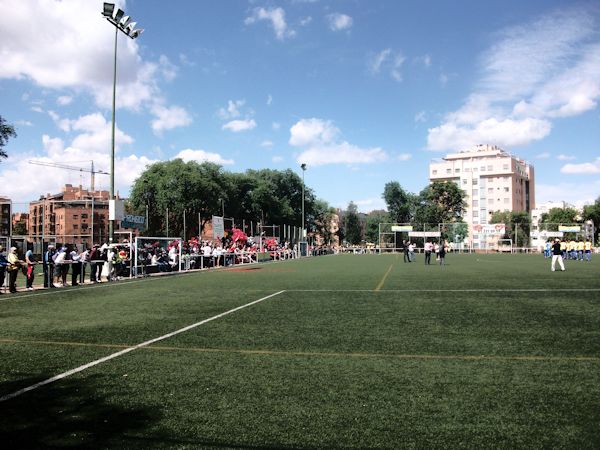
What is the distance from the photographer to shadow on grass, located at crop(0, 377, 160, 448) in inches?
157

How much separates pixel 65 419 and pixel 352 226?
126426 millimetres

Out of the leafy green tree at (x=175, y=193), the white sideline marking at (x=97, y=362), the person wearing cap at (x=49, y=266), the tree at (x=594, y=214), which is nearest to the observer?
the white sideline marking at (x=97, y=362)

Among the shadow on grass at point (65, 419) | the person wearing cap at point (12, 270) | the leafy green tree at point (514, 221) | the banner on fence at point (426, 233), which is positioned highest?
the leafy green tree at point (514, 221)

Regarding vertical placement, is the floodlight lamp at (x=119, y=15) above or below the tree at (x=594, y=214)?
above

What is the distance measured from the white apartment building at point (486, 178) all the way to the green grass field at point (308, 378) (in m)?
125

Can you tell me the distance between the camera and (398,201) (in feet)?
363

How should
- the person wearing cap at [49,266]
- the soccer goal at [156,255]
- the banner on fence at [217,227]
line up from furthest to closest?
the banner on fence at [217,227] → the soccer goal at [156,255] → the person wearing cap at [49,266]

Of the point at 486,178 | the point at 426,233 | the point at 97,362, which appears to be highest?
the point at 486,178

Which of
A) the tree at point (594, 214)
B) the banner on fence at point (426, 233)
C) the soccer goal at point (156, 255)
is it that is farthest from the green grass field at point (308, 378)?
the tree at point (594, 214)

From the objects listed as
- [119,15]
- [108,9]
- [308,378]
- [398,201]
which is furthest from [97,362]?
[398,201]

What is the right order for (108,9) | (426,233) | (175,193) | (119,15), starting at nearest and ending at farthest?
1. (108,9)
2. (119,15)
3. (175,193)
4. (426,233)

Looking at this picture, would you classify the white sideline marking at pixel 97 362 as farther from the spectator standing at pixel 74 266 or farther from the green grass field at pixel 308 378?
the spectator standing at pixel 74 266

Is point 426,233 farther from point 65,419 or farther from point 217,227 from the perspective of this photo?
point 65,419

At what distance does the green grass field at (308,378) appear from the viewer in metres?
4.06
